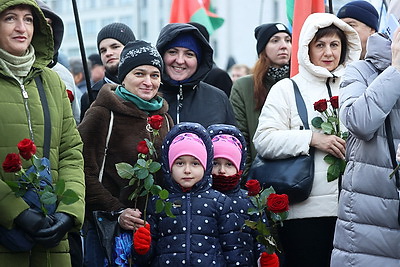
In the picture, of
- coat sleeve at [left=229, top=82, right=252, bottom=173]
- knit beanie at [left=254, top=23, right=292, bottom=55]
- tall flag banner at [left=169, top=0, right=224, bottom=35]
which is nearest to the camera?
coat sleeve at [left=229, top=82, right=252, bottom=173]

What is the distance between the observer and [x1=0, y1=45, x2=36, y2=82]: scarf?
17.7 ft

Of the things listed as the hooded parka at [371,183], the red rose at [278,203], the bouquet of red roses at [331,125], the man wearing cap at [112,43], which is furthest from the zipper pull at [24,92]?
the man wearing cap at [112,43]

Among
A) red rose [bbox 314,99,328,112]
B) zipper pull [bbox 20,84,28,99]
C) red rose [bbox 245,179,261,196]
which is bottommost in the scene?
red rose [bbox 245,179,261,196]

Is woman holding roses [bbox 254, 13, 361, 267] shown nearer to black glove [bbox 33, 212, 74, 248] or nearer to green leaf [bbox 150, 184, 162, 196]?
green leaf [bbox 150, 184, 162, 196]

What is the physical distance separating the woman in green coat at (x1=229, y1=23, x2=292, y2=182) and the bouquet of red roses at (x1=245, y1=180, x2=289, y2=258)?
1069mm

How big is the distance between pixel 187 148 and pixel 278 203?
2.25 feet

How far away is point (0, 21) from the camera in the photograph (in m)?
5.46

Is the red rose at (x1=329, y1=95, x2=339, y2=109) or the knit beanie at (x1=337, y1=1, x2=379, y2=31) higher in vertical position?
the knit beanie at (x1=337, y1=1, x2=379, y2=31)

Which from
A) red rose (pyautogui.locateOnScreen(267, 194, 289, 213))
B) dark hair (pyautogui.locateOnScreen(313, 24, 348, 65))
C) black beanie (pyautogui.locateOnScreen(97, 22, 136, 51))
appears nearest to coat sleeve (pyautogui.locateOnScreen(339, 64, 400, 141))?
red rose (pyautogui.locateOnScreen(267, 194, 289, 213))

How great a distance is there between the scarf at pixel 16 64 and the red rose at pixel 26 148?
48 cm

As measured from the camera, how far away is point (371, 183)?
210 inches

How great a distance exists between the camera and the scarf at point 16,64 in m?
5.40

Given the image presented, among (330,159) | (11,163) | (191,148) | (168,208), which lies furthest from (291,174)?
(11,163)

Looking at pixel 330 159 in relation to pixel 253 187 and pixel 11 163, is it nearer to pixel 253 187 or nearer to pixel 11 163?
pixel 253 187
